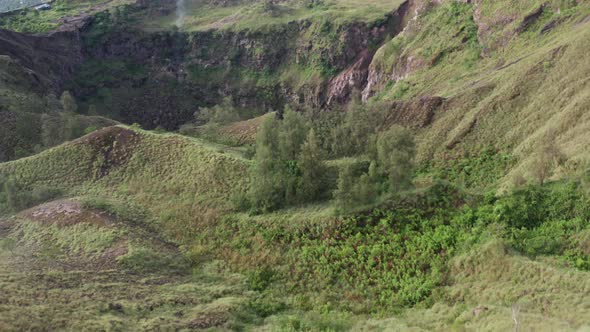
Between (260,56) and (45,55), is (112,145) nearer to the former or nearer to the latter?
(260,56)

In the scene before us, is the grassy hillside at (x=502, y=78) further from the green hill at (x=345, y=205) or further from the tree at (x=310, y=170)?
the tree at (x=310, y=170)

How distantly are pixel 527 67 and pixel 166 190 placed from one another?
42230 millimetres

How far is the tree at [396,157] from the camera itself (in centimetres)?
4000

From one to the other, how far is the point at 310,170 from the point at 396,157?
7.74 m

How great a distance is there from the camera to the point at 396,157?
39.9 meters

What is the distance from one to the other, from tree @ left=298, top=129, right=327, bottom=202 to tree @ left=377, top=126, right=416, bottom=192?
5509mm

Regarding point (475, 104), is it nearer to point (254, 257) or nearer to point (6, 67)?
point (254, 257)

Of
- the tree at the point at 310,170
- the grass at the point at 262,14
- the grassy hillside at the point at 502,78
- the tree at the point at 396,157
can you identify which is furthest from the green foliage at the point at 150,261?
the grass at the point at 262,14

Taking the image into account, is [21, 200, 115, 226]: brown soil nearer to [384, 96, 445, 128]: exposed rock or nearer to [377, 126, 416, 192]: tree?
[377, 126, 416, 192]: tree

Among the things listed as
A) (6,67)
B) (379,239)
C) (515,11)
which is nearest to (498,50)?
(515,11)

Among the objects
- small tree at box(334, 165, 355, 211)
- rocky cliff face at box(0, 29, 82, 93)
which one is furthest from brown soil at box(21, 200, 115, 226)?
rocky cliff face at box(0, 29, 82, 93)

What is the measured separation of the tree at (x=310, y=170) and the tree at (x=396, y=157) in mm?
5509

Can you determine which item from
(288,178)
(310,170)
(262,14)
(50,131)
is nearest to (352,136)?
(310,170)

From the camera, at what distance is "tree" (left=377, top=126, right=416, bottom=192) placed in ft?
131
